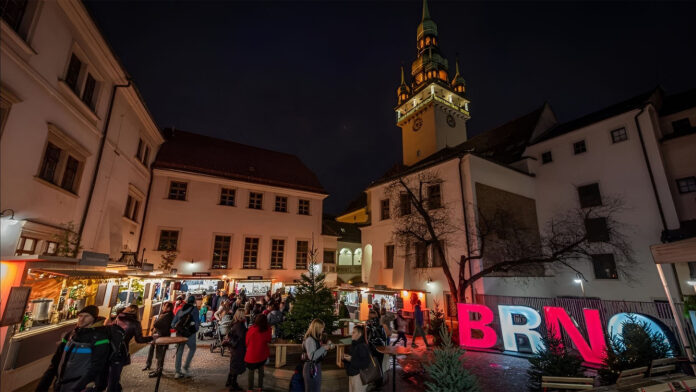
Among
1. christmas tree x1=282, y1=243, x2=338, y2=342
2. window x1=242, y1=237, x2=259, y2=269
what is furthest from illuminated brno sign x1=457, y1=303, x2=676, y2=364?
window x1=242, y1=237, x2=259, y2=269

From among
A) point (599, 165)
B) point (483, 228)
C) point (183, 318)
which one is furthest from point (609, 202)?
point (183, 318)

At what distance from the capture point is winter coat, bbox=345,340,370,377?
618cm

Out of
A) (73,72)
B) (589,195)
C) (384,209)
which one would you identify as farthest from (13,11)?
(589,195)

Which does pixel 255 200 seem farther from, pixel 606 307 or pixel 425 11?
pixel 425 11

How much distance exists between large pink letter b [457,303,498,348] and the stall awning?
5365 millimetres

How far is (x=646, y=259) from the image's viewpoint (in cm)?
1806

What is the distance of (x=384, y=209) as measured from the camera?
2462 centimetres

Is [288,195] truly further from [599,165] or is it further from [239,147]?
[599,165]

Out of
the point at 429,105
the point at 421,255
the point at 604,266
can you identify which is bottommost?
the point at 604,266

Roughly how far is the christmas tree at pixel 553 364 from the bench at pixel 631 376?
0.69m

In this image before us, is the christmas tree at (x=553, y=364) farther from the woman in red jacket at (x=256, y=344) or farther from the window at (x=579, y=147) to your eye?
the window at (x=579, y=147)

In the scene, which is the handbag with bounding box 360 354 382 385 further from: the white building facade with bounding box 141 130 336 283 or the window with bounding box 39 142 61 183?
the white building facade with bounding box 141 130 336 283

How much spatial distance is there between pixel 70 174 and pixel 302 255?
55.1 feet

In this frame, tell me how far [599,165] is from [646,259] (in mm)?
6821
